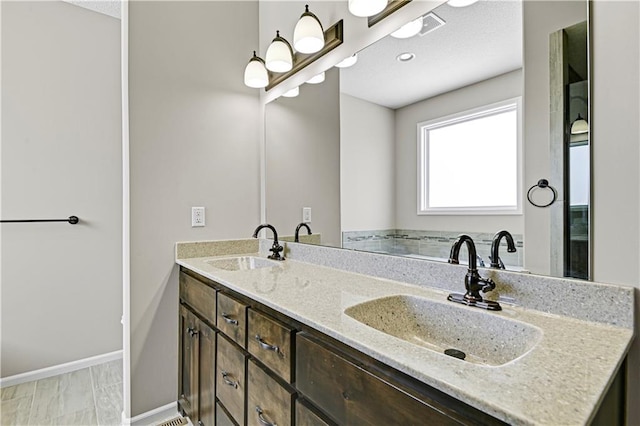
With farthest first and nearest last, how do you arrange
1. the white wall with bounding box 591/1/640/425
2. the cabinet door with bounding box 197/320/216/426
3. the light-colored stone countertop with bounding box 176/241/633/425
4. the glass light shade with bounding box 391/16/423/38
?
the cabinet door with bounding box 197/320/216/426, the glass light shade with bounding box 391/16/423/38, the white wall with bounding box 591/1/640/425, the light-colored stone countertop with bounding box 176/241/633/425

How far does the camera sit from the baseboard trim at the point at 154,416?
5.95 ft

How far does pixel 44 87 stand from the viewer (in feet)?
7.73

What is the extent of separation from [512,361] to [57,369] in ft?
9.59

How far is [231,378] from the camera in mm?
1319

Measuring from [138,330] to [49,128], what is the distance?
1614mm

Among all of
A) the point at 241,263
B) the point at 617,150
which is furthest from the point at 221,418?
the point at 617,150

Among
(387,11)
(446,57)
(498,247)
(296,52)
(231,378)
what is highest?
(296,52)

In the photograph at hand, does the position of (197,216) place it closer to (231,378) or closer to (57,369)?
(231,378)

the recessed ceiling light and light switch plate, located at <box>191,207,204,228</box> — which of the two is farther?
light switch plate, located at <box>191,207,204,228</box>

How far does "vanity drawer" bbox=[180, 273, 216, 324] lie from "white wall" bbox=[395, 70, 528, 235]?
2.97 feet

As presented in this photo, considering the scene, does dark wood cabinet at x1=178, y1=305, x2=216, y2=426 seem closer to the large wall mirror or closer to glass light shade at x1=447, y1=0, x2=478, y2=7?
the large wall mirror

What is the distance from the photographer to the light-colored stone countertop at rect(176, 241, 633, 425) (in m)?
0.51

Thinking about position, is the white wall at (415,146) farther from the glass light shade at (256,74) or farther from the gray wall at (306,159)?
the glass light shade at (256,74)

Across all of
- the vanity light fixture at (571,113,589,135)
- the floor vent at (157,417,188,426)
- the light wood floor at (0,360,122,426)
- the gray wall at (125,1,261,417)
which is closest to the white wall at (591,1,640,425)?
the vanity light fixture at (571,113,589,135)
